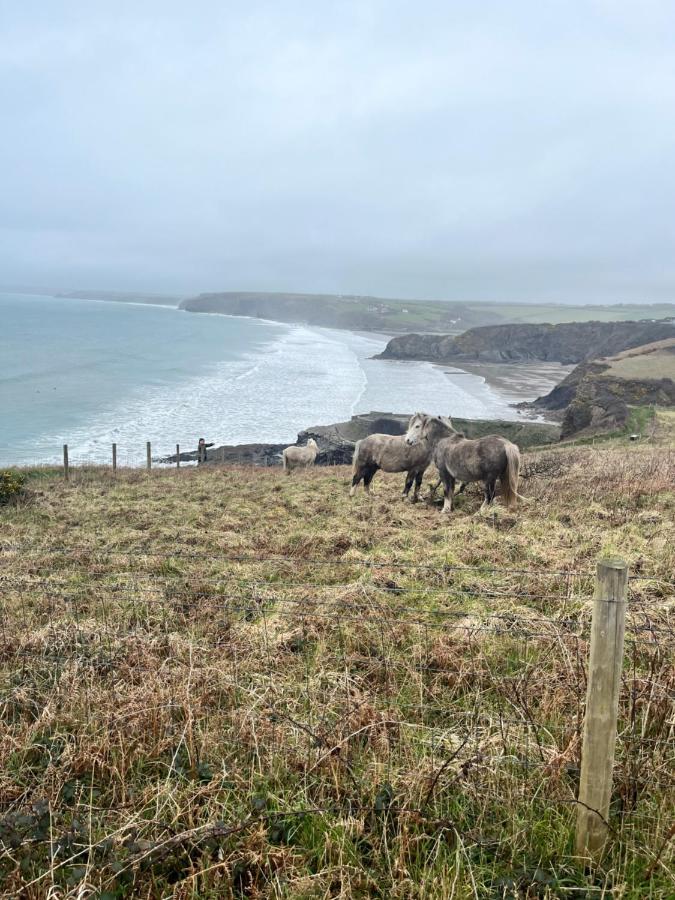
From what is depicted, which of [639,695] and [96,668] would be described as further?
[96,668]

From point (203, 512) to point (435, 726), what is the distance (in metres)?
10.5

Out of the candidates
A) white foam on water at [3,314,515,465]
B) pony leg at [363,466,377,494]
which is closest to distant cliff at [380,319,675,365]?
white foam on water at [3,314,515,465]

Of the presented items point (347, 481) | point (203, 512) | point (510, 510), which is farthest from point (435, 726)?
point (347, 481)

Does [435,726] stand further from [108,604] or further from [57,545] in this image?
[57,545]

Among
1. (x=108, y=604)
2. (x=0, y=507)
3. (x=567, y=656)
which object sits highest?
(x=567, y=656)

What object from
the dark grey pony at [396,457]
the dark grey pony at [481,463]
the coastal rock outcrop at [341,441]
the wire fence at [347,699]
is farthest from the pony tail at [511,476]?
the coastal rock outcrop at [341,441]

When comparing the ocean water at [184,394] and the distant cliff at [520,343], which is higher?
the distant cliff at [520,343]

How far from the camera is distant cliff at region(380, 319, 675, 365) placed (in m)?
95.4

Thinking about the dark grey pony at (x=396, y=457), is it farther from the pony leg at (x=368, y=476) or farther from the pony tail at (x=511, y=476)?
the pony tail at (x=511, y=476)

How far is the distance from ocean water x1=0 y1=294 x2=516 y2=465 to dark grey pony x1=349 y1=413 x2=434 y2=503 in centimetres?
2052

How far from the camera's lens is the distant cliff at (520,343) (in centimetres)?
9544

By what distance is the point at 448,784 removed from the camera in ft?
10.2

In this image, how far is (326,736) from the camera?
3.62m

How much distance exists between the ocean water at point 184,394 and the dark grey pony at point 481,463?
77.5 ft
